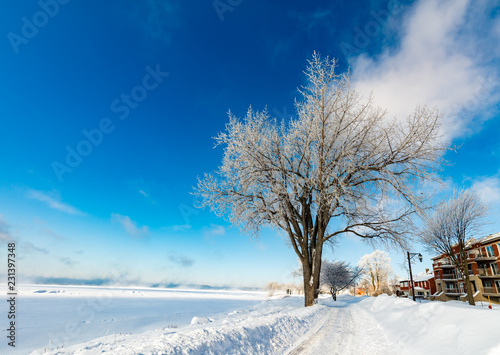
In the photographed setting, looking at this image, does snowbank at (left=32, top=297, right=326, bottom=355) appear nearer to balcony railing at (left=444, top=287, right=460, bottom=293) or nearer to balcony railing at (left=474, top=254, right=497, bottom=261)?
balcony railing at (left=474, top=254, right=497, bottom=261)

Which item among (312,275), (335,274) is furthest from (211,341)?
(335,274)

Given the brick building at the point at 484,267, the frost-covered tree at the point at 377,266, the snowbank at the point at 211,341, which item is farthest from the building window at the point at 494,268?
the snowbank at the point at 211,341

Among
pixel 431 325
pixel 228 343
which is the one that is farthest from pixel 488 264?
pixel 228 343

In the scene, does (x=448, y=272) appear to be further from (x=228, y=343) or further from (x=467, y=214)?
(x=228, y=343)

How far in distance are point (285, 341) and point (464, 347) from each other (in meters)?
3.69

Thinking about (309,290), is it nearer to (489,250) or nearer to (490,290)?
(490,290)

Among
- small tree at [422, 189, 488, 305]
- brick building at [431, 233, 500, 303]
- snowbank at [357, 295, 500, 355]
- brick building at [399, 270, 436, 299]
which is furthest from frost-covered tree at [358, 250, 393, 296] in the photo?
snowbank at [357, 295, 500, 355]

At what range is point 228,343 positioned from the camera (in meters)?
4.94

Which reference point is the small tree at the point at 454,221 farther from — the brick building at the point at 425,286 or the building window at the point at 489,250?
the brick building at the point at 425,286

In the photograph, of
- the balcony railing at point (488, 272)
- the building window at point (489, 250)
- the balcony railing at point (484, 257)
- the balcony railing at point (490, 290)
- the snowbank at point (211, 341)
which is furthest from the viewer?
the building window at point (489, 250)

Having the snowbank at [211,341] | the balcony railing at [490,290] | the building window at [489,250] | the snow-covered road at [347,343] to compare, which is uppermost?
the building window at [489,250]

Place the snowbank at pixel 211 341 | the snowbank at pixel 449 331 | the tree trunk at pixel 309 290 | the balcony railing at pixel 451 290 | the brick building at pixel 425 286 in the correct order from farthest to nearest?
the brick building at pixel 425 286 < the balcony railing at pixel 451 290 < the tree trunk at pixel 309 290 < the snowbank at pixel 211 341 < the snowbank at pixel 449 331

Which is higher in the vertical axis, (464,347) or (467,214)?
(467,214)

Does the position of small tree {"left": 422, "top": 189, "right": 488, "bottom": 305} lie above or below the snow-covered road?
above
